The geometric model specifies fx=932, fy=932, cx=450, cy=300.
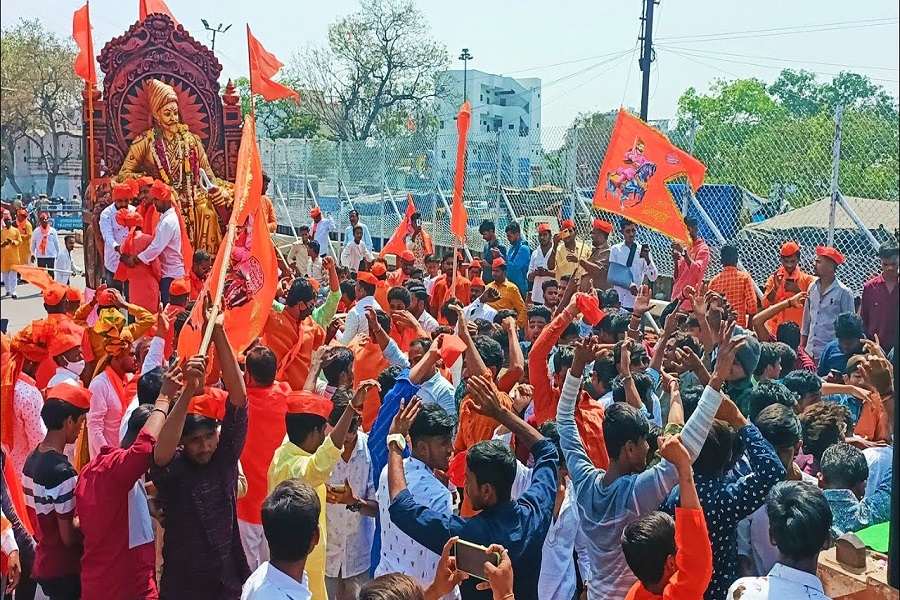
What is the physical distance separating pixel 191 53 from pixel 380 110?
90.8ft

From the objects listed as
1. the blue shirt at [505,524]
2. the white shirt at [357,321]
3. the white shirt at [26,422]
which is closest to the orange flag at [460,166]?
the white shirt at [357,321]

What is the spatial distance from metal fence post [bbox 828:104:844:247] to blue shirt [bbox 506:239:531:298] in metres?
3.50

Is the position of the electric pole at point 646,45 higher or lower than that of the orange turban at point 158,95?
higher

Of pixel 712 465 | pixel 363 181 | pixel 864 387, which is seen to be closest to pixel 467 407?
pixel 712 465

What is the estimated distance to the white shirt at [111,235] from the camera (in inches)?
400

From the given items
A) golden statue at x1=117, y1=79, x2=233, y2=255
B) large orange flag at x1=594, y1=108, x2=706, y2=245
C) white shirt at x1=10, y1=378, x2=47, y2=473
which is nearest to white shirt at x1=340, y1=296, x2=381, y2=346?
large orange flag at x1=594, y1=108, x2=706, y2=245

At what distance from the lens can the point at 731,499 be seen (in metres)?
3.44

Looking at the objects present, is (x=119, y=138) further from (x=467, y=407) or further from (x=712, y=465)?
(x=712, y=465)

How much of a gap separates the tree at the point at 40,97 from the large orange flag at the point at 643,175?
4.48 meters

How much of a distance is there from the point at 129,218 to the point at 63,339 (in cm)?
491

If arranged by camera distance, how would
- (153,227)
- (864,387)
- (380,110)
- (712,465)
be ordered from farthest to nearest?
(380,110) < (153,227) < (864,387) < (712,465)

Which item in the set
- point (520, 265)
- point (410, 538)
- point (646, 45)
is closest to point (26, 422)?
point (410, 538)

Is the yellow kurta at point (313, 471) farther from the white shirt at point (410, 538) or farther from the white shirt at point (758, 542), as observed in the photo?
the white shirt at point (758, 542)

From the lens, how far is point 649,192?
7.93 metres
